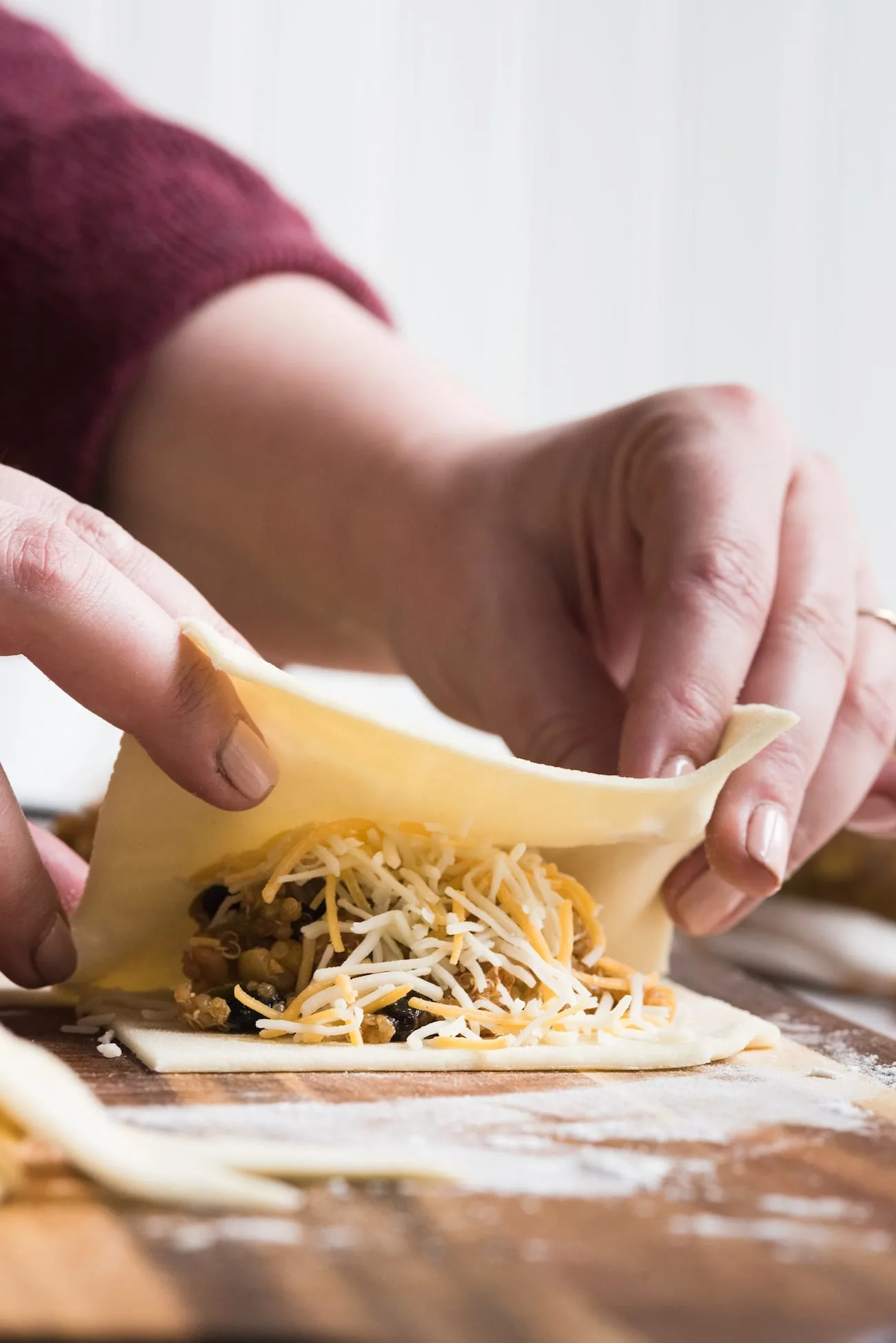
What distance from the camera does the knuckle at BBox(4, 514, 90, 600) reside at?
122 centimetres

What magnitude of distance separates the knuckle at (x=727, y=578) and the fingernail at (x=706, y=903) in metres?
0.34

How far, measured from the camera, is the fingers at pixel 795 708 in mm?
1518

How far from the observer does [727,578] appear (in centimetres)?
163

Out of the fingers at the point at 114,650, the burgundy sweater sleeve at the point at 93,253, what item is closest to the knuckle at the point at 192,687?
the fingers at the point at 114,650

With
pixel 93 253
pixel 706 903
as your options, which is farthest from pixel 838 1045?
pixel 93 253

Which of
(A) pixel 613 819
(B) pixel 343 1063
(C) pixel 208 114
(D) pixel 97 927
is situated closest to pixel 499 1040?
(B) pixel 343 1063

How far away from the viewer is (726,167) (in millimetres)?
5844

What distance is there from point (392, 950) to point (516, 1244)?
0.61m

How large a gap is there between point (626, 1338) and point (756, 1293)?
0.11 metres

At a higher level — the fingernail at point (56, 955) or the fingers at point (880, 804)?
the fingernail at point (56, 955)

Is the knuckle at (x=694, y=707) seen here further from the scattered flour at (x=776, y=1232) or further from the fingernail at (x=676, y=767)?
the scattered flour at (x=776, y=1232)

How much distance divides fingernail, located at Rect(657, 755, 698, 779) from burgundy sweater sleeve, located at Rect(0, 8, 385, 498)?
53.5 inches

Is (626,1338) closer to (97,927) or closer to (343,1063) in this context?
(343,1063)

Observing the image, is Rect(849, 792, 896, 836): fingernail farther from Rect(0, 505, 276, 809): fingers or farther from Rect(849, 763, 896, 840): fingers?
Rect(0, 505, 276, 809): fingers
